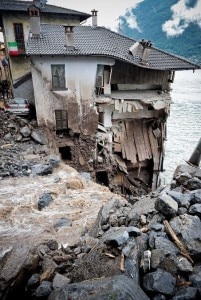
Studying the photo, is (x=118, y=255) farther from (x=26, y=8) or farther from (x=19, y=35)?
(x=26, y=8)

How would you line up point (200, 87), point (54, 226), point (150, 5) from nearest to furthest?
1. point (54, 226)
2. point (200, 87)
3. point (150, 5)

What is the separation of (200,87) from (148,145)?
47086 millimetres

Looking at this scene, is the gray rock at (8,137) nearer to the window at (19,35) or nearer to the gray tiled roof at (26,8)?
the window at (19,35)

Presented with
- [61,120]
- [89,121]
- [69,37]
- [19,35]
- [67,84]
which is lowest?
[89,121]

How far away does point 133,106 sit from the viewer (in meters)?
16.6

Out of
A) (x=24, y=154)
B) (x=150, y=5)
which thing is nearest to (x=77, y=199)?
(x=24, y=154)

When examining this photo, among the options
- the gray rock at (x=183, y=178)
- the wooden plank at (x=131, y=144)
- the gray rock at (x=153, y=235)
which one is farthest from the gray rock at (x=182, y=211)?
the wooden plank at (x=131, y=144)

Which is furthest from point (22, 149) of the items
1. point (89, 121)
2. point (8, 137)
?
point (89, 121)

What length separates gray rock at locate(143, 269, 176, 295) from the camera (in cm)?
349

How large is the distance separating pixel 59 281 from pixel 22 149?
10817mm

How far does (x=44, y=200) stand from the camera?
29.7 ft

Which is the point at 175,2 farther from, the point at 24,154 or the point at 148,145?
the point at 24,154

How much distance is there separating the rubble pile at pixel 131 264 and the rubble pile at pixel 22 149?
6340 mm

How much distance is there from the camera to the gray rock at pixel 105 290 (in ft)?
10.4
